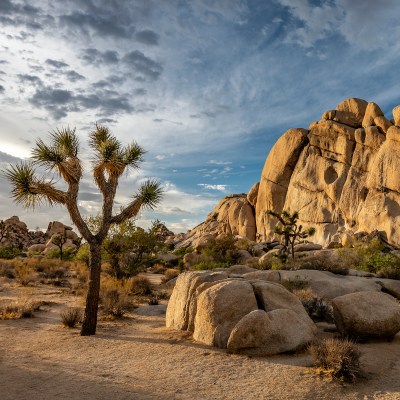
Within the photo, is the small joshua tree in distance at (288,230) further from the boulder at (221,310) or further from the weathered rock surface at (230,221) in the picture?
the weathered rock surface at (230,221)

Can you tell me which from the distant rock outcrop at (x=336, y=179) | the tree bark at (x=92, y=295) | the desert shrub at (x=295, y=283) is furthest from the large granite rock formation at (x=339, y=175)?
the tree bark at (x=92, y=295)

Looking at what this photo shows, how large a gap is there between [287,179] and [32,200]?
142 feet

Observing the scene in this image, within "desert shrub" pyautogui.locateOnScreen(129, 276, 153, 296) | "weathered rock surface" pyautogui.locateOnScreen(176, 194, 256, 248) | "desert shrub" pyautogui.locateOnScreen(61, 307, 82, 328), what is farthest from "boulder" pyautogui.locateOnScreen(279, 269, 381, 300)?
"weathered rock surface" pyautogui.locateOnScreen(176, 194, 256, 248)

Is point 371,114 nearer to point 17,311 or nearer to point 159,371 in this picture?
point 17,311

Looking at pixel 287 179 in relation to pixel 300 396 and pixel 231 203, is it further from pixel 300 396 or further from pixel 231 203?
pixel 300 396

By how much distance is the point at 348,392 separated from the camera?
20.4 feet

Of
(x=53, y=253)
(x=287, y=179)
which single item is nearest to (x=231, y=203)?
(x=287, y=179)

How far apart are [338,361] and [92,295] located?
6692mm

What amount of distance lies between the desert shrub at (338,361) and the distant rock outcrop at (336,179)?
102 feet

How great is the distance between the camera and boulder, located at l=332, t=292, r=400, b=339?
8.98 m

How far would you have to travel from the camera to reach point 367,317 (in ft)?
29.6

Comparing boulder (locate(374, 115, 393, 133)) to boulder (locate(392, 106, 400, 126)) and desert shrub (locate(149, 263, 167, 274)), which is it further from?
desert shrub (locate(149, 263, 167, 274))

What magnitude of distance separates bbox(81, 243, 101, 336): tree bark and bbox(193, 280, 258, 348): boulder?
9.73ft

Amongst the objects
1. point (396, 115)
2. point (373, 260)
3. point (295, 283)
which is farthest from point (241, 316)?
point (396, 115)
